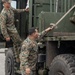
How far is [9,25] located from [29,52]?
68.1 inches

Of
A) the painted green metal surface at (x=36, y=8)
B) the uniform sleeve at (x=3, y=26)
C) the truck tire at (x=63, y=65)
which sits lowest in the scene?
the truck tire at (x=63, y=65)

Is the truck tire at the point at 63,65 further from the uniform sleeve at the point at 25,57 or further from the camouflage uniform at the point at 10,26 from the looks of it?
the camouflage uniform at the point at 10,26

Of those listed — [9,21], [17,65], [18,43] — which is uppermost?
[9,21]

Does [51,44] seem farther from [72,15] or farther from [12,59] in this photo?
[12,59]

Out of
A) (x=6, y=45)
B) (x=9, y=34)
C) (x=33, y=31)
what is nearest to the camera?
(x=33, y=31)

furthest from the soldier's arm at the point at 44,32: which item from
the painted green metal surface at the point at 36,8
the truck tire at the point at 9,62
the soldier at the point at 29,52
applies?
the truck tire at the point at 9,62

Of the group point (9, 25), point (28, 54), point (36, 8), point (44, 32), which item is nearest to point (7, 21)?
point (9, 25)

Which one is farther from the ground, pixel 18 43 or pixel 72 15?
pixel 72 15

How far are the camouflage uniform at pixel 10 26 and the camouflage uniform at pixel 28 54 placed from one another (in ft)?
4.00

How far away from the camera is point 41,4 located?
7.83m

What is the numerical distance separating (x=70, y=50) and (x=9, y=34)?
1.98 metres

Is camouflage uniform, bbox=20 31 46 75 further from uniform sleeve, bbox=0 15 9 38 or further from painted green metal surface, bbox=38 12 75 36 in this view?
uniform sleeve, bbox=0 15 9 38

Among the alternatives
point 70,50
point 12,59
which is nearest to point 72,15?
point 70,50

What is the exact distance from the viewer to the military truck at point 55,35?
247 inches
